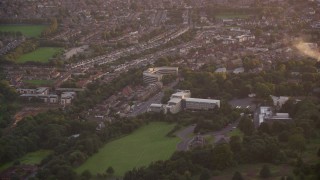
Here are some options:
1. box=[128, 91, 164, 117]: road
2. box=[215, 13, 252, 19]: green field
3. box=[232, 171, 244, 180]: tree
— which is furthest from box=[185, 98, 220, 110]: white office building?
box=[215, 13, 252, 19]: green field

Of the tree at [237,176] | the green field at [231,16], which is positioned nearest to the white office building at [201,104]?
the tree at [237,176]

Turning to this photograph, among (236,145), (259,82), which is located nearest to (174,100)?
(259,82)

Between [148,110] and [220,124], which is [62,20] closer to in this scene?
[148,110]

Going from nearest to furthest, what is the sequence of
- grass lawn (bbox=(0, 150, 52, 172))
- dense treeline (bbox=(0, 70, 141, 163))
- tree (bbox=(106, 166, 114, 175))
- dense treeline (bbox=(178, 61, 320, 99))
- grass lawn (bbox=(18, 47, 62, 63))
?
tree (bbox=(106, 166, 114, 175)), grass lawn (bbox=(0, 150, 52, 172)), dense treeline (bbox=(0, 70, 141, 163)), dense treeline (bbox=(178, 61, 320, 99)), grass lawn (bbox=(18, 47, 62, 63))

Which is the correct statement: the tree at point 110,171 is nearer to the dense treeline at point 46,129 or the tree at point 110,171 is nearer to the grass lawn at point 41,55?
the dense treeline at point 46,129

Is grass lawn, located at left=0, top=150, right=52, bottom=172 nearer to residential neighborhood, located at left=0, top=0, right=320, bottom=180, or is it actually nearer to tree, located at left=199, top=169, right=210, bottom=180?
residential neighborhood, located at left=0, top=0, right=320, bottom=180

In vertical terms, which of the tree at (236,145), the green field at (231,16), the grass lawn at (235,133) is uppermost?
the green field at (231,16)

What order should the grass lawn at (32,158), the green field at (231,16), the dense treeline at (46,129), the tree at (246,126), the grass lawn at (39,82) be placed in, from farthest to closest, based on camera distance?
1. the green field at (231,16)
2. the grass lawn at (39,82)
3. the tree at (246,126)
4. the dense treeline at (46,129)
5. the grass lawn at (32,158)
